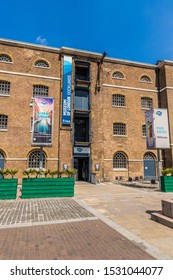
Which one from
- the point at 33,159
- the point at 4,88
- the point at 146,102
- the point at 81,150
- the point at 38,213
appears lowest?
the point at 38,213

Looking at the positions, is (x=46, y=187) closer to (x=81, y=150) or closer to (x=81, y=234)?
(x=81, y=234)

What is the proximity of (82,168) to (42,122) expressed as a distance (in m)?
12.2

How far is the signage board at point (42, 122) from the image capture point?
12.5m

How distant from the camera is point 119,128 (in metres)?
23.7

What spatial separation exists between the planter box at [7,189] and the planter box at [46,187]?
1.80 ft

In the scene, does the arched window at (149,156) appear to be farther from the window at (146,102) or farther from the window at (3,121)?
the window at (3,121)

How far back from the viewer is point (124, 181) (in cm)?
2244

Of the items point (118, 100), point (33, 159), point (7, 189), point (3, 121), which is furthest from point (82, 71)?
point (7, 189)

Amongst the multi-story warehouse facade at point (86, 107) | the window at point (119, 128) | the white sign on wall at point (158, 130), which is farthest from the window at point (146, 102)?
the white sign on wall at point (158, 130)

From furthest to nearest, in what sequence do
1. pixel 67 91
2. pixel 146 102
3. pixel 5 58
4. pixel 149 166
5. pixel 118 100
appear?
pixel 146 102, pixel 118 100, pixel 149 166, pixel 67 91, pixel 5 58

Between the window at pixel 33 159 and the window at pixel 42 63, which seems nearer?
the window at pixel 33 159

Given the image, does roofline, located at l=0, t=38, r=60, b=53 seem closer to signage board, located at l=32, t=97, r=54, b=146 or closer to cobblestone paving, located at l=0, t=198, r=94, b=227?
signage board, located at l=32, t=97, r=54, b=146

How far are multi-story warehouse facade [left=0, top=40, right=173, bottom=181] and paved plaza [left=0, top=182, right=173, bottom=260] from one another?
1241cm

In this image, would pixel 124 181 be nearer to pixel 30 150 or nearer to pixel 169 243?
pixel 30 150
